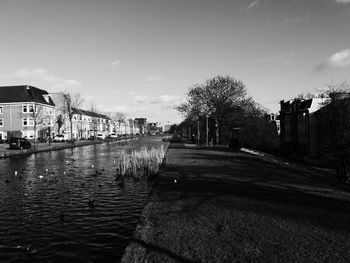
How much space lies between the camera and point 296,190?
14.0 m

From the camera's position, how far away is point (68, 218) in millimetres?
11898

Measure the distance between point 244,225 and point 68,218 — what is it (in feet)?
21.6

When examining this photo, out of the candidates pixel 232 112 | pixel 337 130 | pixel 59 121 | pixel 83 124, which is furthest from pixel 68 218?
pixel 83 124

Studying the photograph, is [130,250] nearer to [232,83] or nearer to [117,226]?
[117,226]

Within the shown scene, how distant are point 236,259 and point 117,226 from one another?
550cm

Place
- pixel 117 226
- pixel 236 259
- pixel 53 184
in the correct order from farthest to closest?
pixel 53 184 → pixel 117 226 → pixel 236 259

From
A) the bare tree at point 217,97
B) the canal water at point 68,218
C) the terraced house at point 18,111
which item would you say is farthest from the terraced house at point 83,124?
the canal water at point 68,218

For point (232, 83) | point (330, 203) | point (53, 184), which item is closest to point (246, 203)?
point (330, 203)

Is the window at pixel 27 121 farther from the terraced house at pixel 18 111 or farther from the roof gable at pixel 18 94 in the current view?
the roof gable at pixel 18 94

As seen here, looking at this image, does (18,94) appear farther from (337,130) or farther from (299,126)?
(337,130)

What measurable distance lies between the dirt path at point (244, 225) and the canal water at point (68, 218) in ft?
3.81

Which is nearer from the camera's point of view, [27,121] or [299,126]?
[299,126]

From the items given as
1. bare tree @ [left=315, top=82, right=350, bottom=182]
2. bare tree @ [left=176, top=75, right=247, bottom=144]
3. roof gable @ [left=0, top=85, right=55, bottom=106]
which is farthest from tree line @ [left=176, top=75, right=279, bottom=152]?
roof gable @ [left=0, top=85, right=55, bottom=106]

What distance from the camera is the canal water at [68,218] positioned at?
883 centimetres
